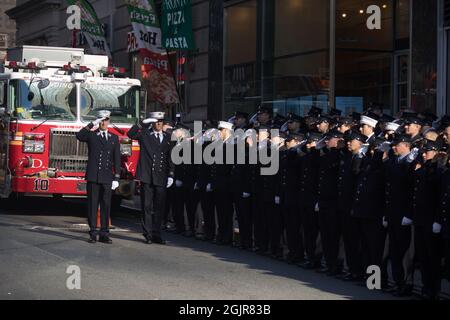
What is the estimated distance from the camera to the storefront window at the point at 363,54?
69.5 feet

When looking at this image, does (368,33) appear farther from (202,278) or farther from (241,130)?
(202,278)

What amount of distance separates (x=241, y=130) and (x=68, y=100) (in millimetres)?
5741

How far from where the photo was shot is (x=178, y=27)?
88.9 feet

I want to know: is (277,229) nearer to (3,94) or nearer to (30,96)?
(30,96)

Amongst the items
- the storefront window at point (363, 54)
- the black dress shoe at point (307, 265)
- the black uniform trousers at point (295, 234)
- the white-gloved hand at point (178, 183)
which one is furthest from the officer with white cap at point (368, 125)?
the storefront window at point (363, 54)

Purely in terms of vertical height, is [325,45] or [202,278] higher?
[325,45]

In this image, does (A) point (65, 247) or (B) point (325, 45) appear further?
(B) point (325, 45)

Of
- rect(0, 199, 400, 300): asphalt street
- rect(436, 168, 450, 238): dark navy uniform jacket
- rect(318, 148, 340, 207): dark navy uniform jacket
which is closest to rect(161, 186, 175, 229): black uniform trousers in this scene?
rect(0, 199, 400, 300): asphalt street

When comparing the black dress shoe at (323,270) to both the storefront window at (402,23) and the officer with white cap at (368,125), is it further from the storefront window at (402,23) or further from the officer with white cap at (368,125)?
the storefront window at (402,23)

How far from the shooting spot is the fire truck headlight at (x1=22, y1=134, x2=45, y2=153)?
19.7 meters

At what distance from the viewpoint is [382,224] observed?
12.2 meters

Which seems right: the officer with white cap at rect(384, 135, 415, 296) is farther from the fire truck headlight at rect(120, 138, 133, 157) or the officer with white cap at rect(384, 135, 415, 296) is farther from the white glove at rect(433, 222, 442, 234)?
the fire truck headlight at rect(120, 138, 133, 157)
